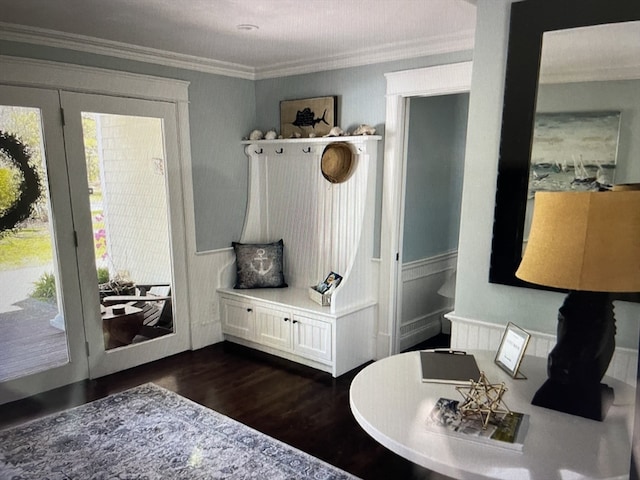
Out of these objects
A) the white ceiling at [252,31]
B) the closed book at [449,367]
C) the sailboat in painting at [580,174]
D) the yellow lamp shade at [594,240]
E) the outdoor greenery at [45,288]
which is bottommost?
the outdoor greenery at [45,288]

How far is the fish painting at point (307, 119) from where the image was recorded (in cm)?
373

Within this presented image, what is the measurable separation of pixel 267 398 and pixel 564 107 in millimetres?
2422

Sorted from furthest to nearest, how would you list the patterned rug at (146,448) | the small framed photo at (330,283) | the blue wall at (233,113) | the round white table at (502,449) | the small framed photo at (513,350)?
1. the small framed photo at (330,283)
2. the blue wall at (233,113)
3. the patterned rug at (146,448)
4. the small framed photo at (513,350)
5. the round white table at (502,449)

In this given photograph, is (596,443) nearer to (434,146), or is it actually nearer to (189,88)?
(434,146)

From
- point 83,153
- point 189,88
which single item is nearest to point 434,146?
point 189,88

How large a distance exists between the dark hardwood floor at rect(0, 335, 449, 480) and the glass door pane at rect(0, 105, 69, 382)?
35 centimetres

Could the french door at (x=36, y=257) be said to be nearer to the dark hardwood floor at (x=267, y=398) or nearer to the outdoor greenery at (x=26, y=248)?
the outdoor greenery at (x=26, y=248)

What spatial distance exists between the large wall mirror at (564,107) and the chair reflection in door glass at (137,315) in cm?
266

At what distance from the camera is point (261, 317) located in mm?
3816

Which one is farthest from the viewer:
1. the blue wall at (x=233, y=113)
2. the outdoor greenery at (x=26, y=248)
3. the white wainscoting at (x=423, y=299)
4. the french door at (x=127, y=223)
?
the white wainscoting at (x=423, y=299)

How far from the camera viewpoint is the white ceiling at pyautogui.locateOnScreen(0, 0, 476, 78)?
242 cm

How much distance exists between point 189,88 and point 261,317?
1.92 m

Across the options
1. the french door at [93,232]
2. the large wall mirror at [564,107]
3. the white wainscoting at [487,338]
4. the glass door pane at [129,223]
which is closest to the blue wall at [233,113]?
the french door at [93,232]

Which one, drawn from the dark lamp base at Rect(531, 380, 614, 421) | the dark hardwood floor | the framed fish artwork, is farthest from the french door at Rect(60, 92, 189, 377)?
the dark lamp base at Rect(531, 380, 614, 421)
